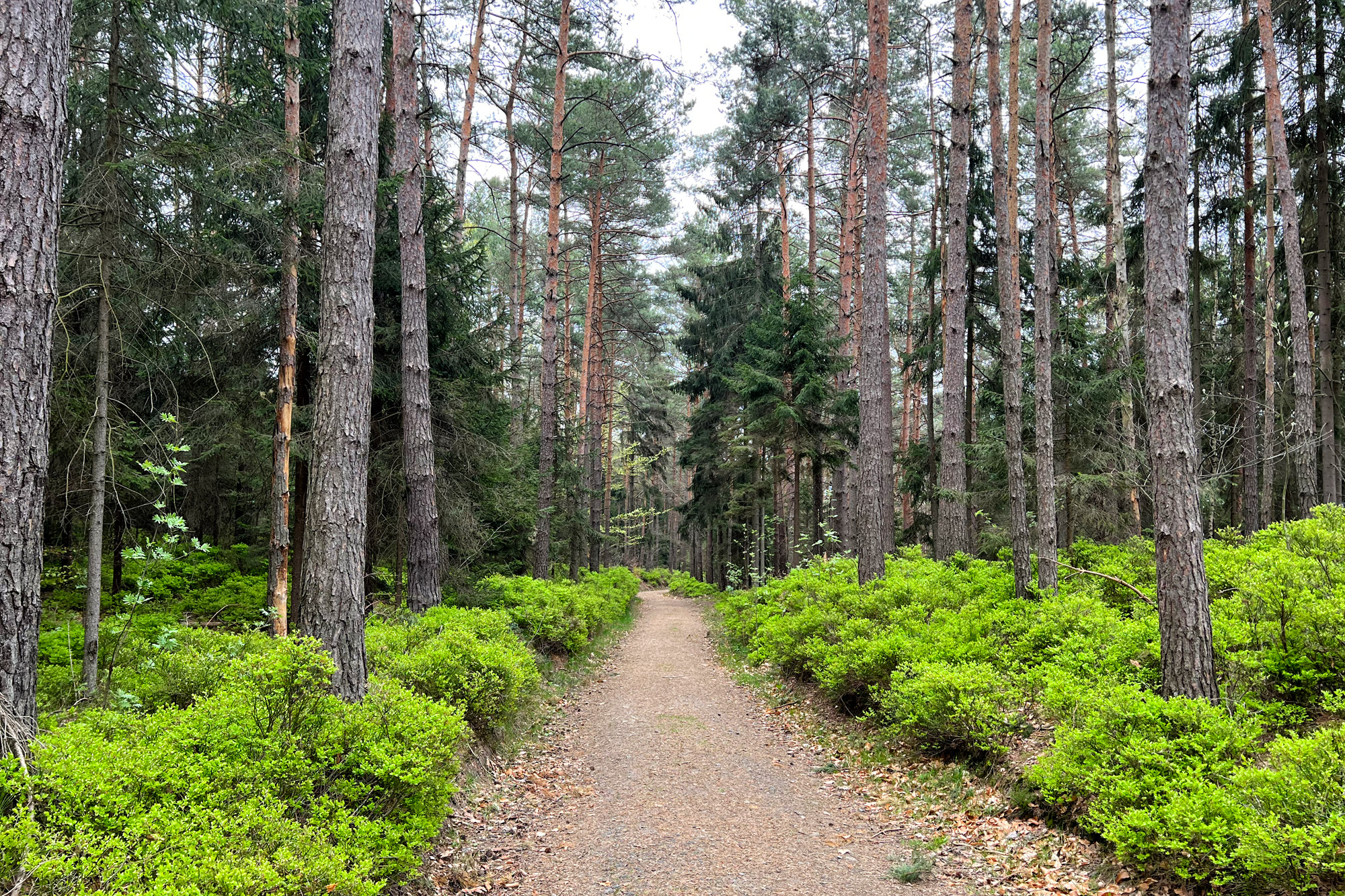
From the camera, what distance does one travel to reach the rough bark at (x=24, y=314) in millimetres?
2996

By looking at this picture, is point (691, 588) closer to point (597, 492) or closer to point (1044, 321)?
point (597, 492)

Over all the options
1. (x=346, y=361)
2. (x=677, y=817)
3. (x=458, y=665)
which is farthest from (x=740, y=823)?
(x=346, y=361)

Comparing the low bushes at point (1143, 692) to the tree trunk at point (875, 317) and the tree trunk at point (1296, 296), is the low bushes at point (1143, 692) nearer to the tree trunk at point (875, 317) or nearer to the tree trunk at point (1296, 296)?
the tree trunk at point (875, 317)

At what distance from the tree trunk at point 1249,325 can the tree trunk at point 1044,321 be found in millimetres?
6375

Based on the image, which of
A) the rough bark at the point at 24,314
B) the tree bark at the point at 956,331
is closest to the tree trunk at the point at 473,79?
the tree bark at the point at 956,331

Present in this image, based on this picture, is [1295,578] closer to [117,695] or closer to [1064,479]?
[1064,479]

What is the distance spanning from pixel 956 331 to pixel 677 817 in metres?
9.89

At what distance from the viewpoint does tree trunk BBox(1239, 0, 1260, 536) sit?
1227 centimetres

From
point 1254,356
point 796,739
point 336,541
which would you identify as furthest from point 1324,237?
point 336,541

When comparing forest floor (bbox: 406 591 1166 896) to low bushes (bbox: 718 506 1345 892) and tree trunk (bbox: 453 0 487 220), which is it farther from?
tree trunk (bbox: 453 0 487 220)

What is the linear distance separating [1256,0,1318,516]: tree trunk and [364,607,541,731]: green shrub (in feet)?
41.0

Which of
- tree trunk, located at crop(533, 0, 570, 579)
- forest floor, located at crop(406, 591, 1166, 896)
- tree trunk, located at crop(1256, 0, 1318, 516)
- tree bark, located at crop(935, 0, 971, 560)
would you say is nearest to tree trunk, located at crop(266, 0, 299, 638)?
forest floor, located at crop(406, 591, 1166, 896)

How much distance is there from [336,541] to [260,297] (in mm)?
6105

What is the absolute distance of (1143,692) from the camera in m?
4.73
